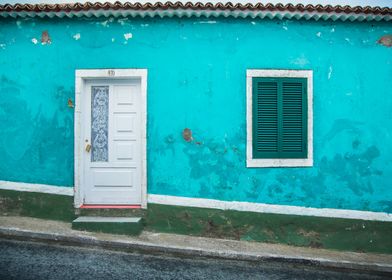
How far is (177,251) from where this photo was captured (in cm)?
491

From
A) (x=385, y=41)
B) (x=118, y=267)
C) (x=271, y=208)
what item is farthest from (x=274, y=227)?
(x=385, y=41)

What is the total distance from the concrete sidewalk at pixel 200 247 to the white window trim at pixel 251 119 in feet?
4.71

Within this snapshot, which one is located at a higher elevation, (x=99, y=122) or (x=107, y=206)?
(x=99, y=122)

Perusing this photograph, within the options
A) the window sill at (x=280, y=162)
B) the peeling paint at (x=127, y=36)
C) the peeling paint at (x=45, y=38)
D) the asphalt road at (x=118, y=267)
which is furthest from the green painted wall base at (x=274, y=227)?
the peeling paint at (x=45, y=38)

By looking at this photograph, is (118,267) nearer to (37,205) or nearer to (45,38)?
(37,205)

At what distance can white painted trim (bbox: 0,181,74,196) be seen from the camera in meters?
5.64

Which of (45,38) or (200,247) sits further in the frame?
(45,38)

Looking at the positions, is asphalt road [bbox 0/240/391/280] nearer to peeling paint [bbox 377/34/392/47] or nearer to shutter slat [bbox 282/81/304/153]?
shutter slat [bbox 282/81/304/153]

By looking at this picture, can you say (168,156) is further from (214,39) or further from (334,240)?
(334,240)

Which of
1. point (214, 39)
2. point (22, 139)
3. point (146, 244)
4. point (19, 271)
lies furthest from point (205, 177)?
point (22, 139)

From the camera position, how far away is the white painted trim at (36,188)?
564 centimetres

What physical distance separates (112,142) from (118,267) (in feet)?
7.70

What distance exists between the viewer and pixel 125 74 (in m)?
5.60

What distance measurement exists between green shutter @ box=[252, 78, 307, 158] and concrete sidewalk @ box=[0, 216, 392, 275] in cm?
164
